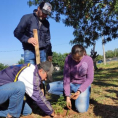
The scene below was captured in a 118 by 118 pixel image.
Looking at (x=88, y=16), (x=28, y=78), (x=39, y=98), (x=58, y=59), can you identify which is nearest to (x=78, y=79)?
(x=39, y=98)

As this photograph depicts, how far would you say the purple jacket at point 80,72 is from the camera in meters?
3.17

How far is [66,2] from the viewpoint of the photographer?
5840mm

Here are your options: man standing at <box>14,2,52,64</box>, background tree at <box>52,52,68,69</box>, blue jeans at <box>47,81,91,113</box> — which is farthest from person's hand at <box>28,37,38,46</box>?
background tree at <box>52,52,68,69</box>

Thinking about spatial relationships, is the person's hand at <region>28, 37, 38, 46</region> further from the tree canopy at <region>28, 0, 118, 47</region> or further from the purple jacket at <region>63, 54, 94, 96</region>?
the tree canopy at <region>28, 0, 118, 47</region>

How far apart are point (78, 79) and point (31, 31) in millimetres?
1300

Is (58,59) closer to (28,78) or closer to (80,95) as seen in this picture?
(80,95)

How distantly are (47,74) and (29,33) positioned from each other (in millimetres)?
1057

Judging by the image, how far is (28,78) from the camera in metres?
2.43

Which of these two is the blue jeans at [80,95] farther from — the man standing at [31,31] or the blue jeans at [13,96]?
the blue jeans at [13,96]

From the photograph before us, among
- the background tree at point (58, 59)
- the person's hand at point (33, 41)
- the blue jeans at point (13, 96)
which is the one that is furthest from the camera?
the background tree at point (58, 59)

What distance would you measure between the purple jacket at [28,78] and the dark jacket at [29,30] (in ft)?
2.37

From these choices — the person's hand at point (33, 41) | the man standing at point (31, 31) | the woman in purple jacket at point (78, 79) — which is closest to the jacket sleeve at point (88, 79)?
the woman in purple jacket at point (78, 79)

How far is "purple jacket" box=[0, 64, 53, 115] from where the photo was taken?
2.43 m

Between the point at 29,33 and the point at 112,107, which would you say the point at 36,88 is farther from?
the point at 112,107
